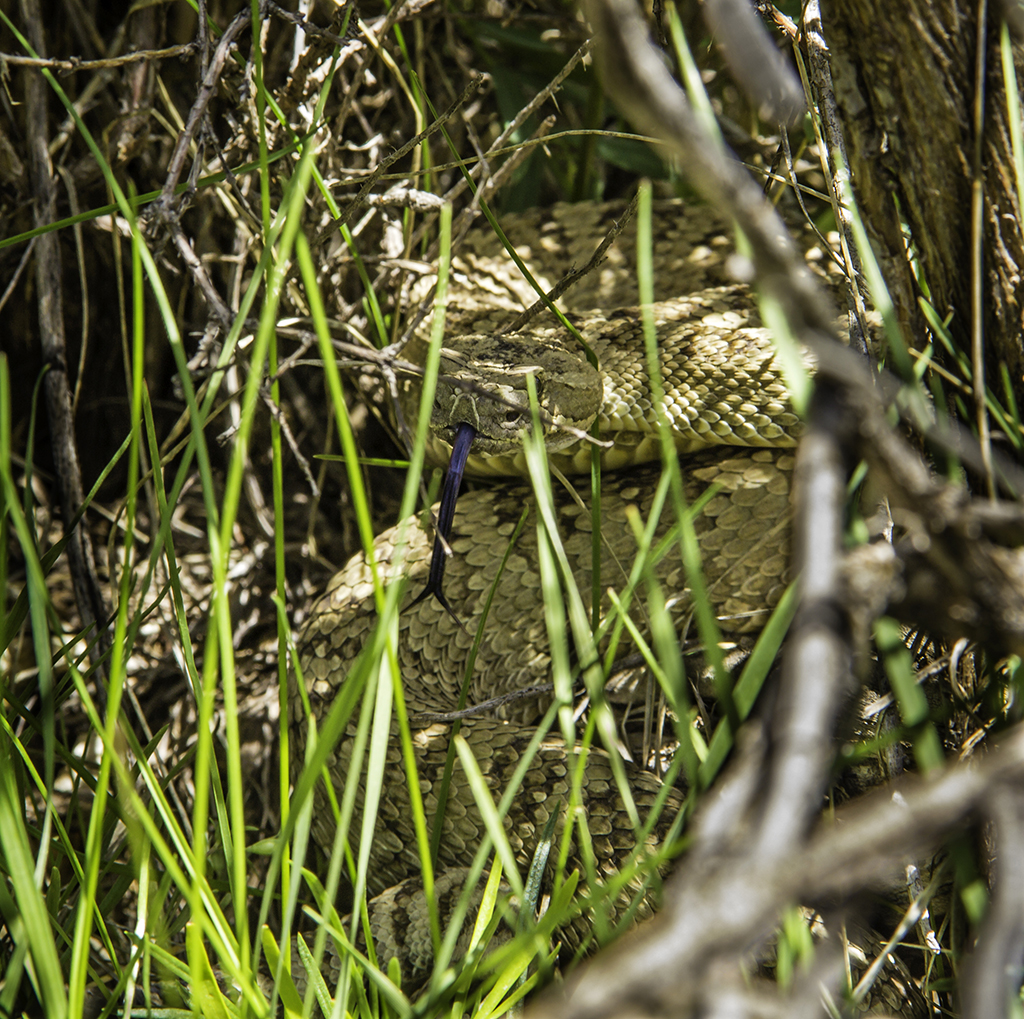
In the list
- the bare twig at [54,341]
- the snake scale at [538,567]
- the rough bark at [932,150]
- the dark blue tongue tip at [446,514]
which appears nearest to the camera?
the rough bark at [932,150]

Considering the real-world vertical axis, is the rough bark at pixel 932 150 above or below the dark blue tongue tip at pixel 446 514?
above

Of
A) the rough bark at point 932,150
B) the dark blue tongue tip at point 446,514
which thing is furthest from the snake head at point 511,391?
the rough bark at point 932,150

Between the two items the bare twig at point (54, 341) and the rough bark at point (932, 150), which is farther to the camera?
the bare twig at point (54, 341)

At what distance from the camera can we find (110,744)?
3.55ft

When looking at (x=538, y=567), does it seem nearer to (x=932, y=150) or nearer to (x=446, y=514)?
(x=446, y=514)

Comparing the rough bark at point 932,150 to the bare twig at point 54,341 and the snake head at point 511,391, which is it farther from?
the bare twig at point 54,341

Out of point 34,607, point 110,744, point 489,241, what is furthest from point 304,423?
point 110,744

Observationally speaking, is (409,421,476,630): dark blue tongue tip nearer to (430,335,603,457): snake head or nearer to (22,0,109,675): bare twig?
(430,335,603,457): snake head

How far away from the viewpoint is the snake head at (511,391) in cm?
249

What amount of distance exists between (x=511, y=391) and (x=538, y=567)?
604mm

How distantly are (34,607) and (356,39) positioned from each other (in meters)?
1.74

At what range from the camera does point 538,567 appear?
2775 mm

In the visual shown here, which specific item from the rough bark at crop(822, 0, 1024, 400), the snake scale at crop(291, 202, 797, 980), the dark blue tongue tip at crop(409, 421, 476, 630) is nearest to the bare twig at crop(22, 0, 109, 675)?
the snake scale at crop(291, 202, 797, 980)

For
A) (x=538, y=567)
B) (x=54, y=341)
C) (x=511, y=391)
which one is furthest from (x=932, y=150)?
(x=54, y=341)
